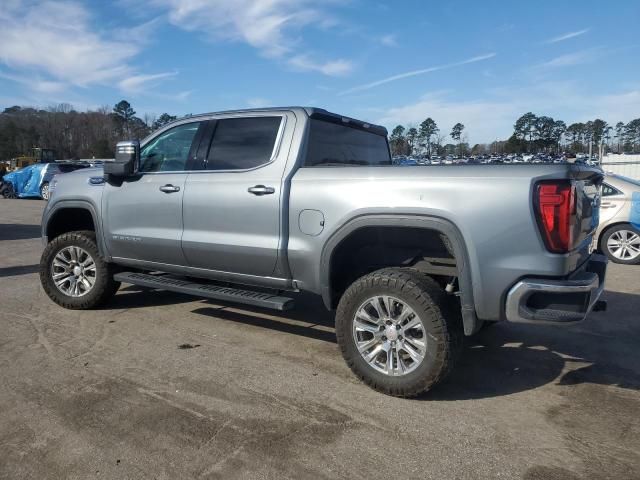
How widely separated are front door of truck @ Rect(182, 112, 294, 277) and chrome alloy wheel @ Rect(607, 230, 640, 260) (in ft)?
23.1

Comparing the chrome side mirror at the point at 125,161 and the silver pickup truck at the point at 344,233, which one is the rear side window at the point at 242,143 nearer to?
the silver pickup truck at the point at 344,233

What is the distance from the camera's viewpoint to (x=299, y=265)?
4027mm

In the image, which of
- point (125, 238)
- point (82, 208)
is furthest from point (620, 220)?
point (82, 208)

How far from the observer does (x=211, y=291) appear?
4.46m

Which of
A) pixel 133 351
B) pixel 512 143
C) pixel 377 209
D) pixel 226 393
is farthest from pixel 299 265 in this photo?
pixel 512 143

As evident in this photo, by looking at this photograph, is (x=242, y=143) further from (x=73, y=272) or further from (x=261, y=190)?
(x=73, y=272)

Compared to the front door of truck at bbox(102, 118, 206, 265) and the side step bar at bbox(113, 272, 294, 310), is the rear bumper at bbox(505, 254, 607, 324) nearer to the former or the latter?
the side step bar at bbox(113, 272, 294, 310)

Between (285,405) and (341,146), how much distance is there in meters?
2.37

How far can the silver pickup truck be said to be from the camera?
3150 millimetres

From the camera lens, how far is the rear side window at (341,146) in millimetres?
4352

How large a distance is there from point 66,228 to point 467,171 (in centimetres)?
476

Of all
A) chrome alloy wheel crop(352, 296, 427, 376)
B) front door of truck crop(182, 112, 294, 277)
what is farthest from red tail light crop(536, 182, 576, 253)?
front door of truck crop(182, 112, 294, 277)

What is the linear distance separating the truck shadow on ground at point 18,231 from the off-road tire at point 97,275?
662cm

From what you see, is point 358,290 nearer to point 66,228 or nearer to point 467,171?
point 467,171
